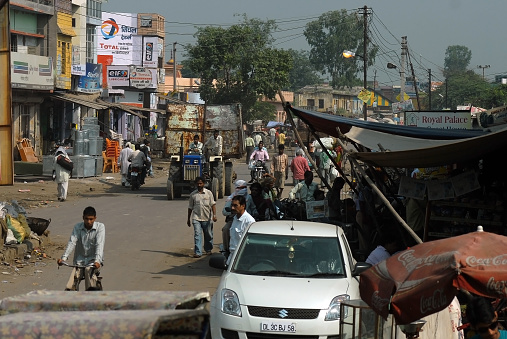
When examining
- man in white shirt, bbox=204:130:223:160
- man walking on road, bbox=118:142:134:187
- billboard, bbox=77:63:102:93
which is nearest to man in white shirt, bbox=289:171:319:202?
man in white shirt, bbox=204:130:223:160

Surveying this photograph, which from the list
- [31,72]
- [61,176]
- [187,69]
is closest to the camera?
[61,176]

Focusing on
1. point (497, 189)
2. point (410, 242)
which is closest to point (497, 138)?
point (497, 189)

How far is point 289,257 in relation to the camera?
32.3 ft

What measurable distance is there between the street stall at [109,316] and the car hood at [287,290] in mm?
3743

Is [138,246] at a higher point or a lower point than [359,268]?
lower

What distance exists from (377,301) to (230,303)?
373 centimetres

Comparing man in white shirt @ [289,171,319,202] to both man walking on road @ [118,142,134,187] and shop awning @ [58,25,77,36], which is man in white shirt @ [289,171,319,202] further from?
shop awning @ [58,25,77,36]

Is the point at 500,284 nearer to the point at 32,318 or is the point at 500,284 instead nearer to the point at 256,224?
the point at 32,318

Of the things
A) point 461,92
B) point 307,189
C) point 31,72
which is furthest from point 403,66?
point 461,92

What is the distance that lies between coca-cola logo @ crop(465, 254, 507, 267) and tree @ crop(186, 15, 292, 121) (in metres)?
59.6

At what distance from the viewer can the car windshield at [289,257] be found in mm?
9617

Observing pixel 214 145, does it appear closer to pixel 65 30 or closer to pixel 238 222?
pixel 238 222

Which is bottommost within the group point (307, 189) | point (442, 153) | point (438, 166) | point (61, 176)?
point (61, 176)

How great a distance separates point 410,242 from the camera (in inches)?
524
